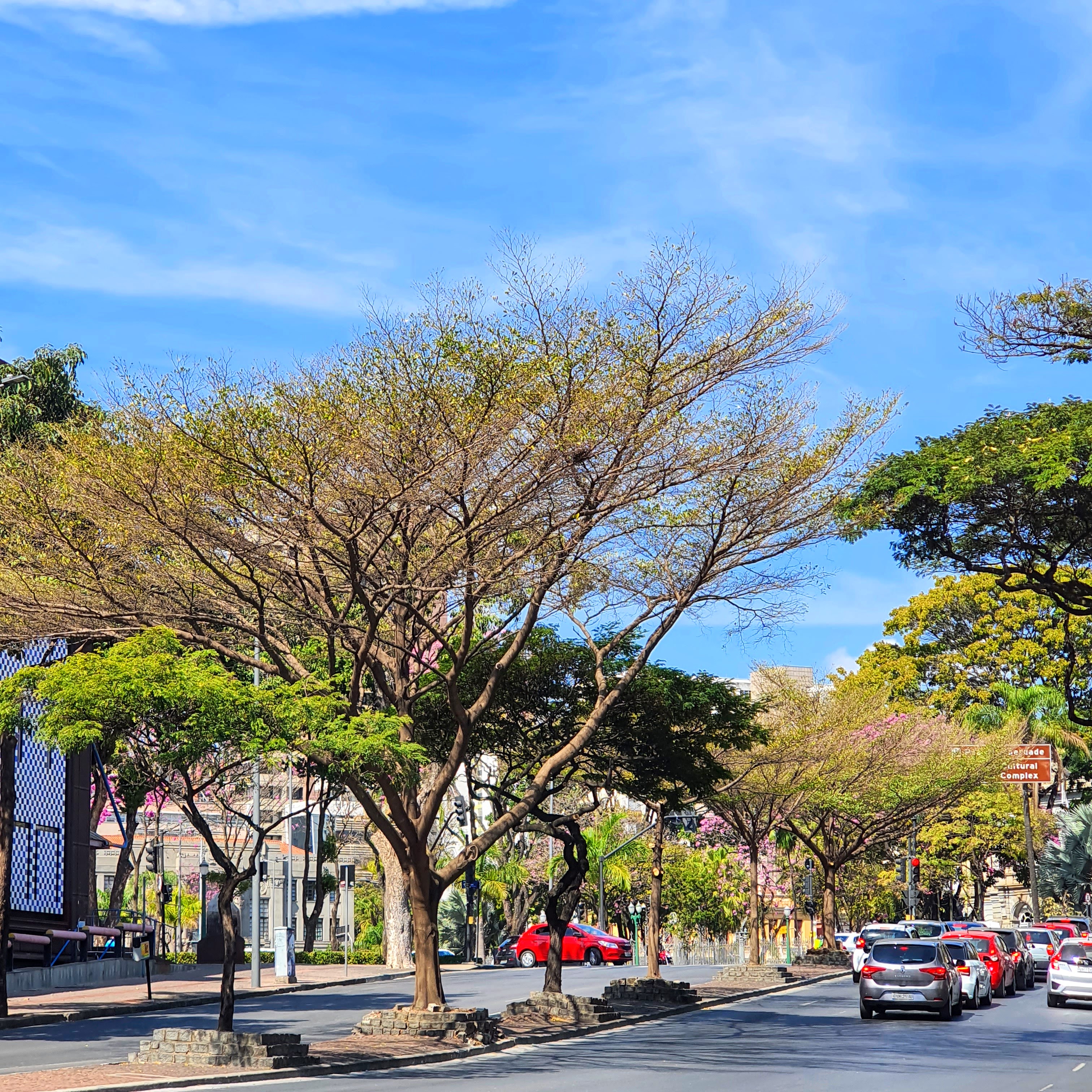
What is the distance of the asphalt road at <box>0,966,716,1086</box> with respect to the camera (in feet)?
69.4

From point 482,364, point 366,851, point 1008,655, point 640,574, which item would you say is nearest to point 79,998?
point 640,574

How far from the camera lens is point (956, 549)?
20.9 meters

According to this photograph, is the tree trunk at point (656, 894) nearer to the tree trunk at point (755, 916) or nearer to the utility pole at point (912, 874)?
the tree trunk at point (755, 916)

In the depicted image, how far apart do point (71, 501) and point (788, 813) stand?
2907cm

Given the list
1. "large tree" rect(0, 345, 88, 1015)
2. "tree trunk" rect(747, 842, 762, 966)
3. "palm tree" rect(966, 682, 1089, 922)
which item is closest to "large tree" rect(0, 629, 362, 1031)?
"large tree" rect(0, 345, 88, 1015)

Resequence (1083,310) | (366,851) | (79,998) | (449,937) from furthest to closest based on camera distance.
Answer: (366,851) < (449,937) < (79,998) < (1083,310)

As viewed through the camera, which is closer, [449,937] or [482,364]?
[482,364]

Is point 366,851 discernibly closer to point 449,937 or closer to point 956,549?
point 449,937

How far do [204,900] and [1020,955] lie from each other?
32.0 meters

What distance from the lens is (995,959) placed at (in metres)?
35.3

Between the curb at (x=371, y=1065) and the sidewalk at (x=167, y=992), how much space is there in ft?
20.7

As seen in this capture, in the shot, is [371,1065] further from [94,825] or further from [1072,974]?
[94,825]

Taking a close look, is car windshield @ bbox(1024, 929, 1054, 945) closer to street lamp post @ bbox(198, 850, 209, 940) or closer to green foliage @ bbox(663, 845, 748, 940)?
street lamp post @ bbox(198, 850, 209, 940)

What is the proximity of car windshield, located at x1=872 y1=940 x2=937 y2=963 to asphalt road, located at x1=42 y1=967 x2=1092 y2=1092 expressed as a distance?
1.13 meters
